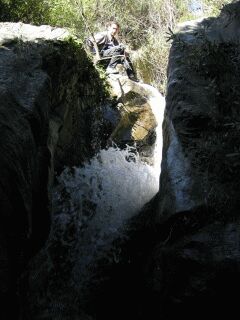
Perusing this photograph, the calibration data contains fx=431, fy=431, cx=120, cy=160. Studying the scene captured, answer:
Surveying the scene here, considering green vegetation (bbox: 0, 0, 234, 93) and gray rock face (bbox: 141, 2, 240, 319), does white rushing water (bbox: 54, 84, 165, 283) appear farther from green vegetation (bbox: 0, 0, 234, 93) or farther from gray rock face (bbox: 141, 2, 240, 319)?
green vegetation (bbox: 0, 0, 234, 93)

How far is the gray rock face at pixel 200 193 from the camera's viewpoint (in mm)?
4398

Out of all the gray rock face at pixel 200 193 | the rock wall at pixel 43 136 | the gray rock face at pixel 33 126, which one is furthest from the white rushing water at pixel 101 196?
the gray rock face at pixel 200 193

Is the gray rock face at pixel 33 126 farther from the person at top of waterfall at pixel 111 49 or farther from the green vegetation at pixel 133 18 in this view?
the green vegetation at pixel 133 18

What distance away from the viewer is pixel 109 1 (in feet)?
60.0

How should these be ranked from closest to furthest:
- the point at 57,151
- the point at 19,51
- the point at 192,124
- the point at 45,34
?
the point at 192,124 < the point at 19,51 < the point at 57,151 < the point at 45,34

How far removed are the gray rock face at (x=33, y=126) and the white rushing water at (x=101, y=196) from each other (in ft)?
1.48

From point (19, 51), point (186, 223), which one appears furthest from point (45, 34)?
point (186, 223)

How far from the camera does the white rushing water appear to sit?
23.5ft

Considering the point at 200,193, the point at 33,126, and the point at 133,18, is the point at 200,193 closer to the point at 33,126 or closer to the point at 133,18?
the point at 33,126

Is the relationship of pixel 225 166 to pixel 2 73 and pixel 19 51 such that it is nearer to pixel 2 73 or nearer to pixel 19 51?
pixel 2 73

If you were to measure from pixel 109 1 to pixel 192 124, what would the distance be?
45.3 ft

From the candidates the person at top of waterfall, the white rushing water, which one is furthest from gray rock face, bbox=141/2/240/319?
the person at top of waterfall

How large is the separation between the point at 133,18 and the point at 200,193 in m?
14.8

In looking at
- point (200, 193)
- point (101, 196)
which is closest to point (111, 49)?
point (101, 196)
